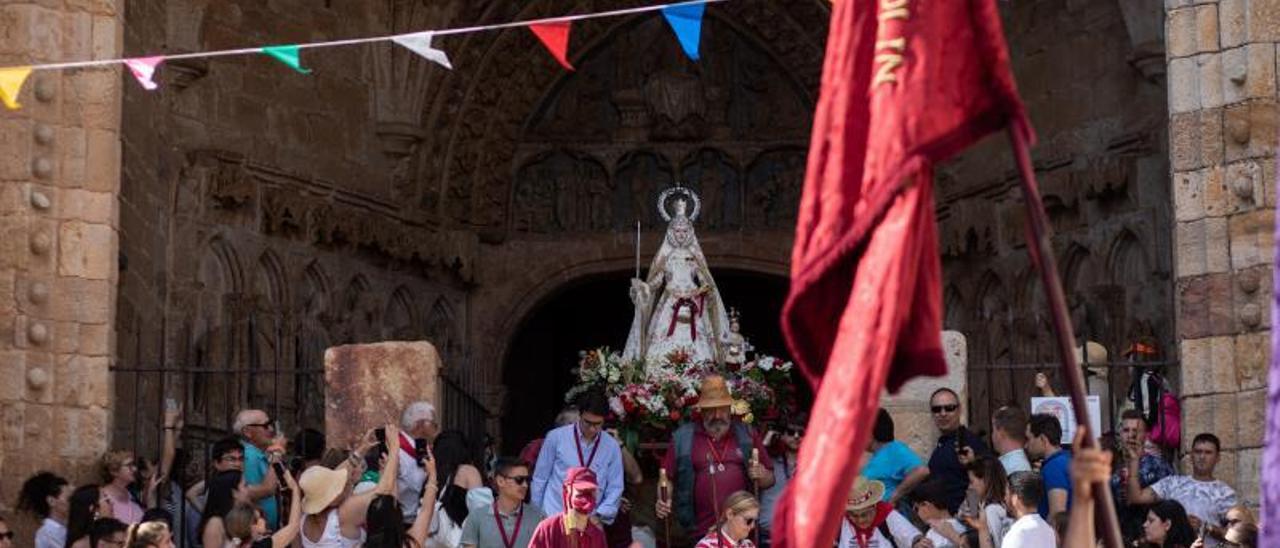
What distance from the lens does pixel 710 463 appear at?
13016mm

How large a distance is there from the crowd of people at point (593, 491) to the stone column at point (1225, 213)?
418 mm

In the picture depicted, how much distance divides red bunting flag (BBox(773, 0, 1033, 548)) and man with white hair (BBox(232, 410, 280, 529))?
27.8 feet

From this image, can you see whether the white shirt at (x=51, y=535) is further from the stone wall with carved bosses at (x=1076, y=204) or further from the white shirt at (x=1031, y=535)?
the stone wall with carved bosses at (x=1076, y=204)

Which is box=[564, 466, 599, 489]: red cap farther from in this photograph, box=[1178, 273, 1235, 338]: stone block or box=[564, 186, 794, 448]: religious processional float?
box=[1178, 273, 1235, 338]: stone block

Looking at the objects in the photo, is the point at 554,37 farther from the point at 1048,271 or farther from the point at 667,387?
the point at 1048,271

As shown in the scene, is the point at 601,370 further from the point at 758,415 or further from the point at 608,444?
the point at 608,444

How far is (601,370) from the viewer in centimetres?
1577

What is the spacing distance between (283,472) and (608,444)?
5.99ft

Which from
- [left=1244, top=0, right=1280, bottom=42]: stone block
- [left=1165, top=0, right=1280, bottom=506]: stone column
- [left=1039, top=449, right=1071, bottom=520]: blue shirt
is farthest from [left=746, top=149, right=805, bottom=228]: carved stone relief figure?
[left=1039, top=449, right=1071, bottom=520]: blue shirt

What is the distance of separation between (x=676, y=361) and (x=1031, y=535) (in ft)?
24.3

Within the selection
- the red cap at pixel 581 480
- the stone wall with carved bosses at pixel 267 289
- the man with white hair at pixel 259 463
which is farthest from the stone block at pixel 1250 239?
the stone wall with carved bosses at pixel 267 289

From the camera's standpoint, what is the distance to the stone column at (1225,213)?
13.3 meters

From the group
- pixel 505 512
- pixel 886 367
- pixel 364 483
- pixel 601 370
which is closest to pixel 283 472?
pixel 364 483

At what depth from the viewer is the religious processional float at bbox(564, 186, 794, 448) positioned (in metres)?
15.2
